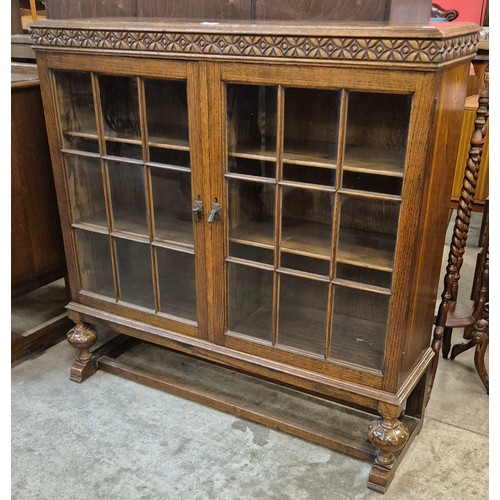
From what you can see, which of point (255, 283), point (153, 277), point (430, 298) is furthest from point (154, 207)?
point (430, 298)

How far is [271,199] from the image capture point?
4.45ft

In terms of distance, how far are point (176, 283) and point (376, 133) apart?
71 cm

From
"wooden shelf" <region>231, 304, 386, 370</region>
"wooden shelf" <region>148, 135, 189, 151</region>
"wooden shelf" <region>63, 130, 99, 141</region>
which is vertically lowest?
"wooden shelf" <region>231, 304, 386, 370</region>

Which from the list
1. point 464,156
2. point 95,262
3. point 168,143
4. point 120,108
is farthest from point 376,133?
point 464,156

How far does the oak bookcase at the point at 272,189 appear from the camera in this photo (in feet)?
3.84

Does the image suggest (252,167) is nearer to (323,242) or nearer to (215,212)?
(215,212)

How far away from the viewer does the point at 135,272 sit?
1674 mm

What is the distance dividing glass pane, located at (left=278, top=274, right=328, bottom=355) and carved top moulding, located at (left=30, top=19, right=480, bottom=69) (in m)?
0.54

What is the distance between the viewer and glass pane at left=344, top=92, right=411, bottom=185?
3.83ft

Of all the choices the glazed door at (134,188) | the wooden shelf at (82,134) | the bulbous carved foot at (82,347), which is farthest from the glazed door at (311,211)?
the bulbous carved foot at (82,347)

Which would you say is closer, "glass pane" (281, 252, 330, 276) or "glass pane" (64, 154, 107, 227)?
"glass pane" (281, 252, 330, 276)

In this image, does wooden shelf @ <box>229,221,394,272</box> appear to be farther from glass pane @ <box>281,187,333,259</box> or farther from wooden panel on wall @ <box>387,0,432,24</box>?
wooden panel on wall @ <box>387,0,432,24</box>

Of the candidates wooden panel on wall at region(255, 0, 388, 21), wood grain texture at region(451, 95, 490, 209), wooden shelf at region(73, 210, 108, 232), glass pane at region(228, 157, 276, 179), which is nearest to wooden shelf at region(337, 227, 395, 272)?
glass pane at region(228, 157, 276, 179)

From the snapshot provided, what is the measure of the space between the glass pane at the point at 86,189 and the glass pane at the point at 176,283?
0.23m
